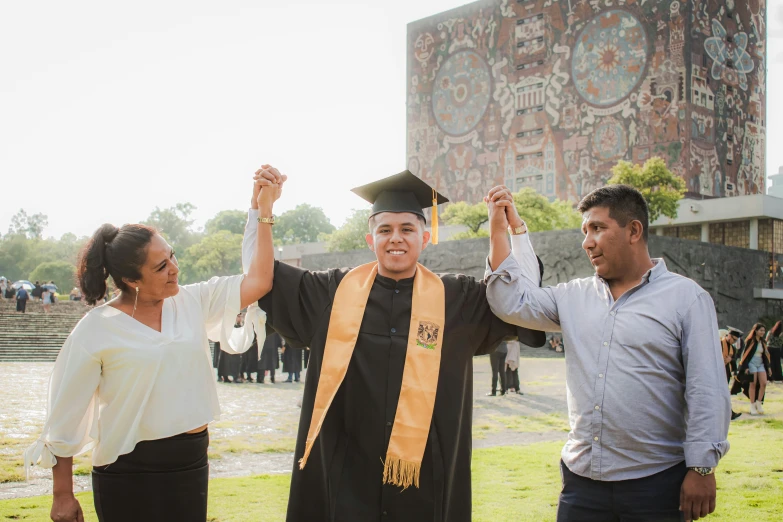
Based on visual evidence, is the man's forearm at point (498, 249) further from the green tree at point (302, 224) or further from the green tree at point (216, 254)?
the green tree at point (302, 224)

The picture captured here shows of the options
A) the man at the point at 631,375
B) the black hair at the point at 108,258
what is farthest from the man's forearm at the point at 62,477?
Answer: the man at the point at 631,375

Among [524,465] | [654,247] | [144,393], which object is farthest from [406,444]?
[654,247]

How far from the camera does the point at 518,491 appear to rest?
6551 millimetres

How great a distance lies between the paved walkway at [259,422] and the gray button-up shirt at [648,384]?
515cm

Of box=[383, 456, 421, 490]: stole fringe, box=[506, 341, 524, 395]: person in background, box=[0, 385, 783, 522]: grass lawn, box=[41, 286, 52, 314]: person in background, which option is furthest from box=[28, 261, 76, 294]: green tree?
box=[383, 456, 421, 490]: stole fringe

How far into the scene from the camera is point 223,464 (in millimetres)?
7867

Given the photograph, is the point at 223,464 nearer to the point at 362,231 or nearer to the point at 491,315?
the point at 491,315

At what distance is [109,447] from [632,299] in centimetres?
227

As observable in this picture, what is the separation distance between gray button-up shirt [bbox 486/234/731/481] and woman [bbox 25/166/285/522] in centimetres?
164

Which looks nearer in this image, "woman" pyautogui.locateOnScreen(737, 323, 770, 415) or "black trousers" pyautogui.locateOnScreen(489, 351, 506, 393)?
"woman" pyautogui.locateOnScreen(737, 323, 770, 415)

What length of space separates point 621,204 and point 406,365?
120cm

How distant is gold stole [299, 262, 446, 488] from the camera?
3174mm

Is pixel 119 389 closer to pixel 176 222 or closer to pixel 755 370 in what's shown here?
pixel 755 370

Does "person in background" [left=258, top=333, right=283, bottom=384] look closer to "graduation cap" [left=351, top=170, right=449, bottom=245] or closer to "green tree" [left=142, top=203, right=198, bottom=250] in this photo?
"graduation cap" [left=351, top=170, right=449, bottom=245]
